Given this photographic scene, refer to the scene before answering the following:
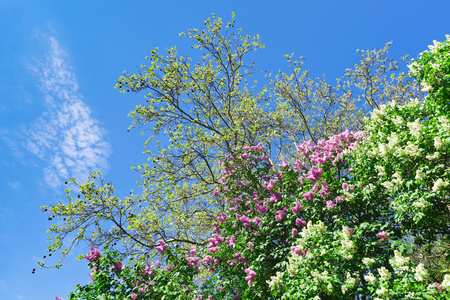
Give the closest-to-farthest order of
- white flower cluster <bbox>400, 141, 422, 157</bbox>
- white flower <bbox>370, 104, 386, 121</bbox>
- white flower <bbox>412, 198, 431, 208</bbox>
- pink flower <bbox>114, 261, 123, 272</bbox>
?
white flower <bbox>412, 198, 431, 208</bbox> < white flower cluster <bbox>400, 141, 422, 157</bbox> < white flower <bbox>370, 104, 386, 121</bbox> < pink flower <bbox>114, 261, 123, 272</bbox>

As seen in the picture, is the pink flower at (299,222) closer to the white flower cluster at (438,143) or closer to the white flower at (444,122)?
the white flower cluster at (438,143)

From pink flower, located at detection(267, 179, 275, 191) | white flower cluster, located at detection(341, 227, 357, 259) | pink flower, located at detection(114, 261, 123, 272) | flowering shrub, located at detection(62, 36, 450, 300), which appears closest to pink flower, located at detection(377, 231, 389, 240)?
flowering shrub, located at detection(62, 36, 450, 300)

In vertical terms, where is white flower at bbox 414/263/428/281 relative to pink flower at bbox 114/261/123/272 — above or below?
below

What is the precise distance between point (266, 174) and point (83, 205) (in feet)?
19.2

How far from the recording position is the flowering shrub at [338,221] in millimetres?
4742

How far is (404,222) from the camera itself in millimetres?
5188

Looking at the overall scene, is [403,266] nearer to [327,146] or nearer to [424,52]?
[327,146]

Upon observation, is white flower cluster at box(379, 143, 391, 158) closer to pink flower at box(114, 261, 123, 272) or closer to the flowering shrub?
the flowering shrub

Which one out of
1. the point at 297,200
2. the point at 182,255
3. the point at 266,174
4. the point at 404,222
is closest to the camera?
the point at 404,222

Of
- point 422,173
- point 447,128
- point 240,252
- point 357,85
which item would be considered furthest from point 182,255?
point 357,85

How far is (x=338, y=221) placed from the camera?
5.80 meters

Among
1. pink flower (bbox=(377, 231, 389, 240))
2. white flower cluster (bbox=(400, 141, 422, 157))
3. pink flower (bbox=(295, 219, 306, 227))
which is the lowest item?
pink flower (bbox=(377, 231, 389, 240))

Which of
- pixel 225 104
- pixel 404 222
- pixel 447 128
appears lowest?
pixel 404 222

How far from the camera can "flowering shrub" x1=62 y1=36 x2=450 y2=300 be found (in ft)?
15.6
